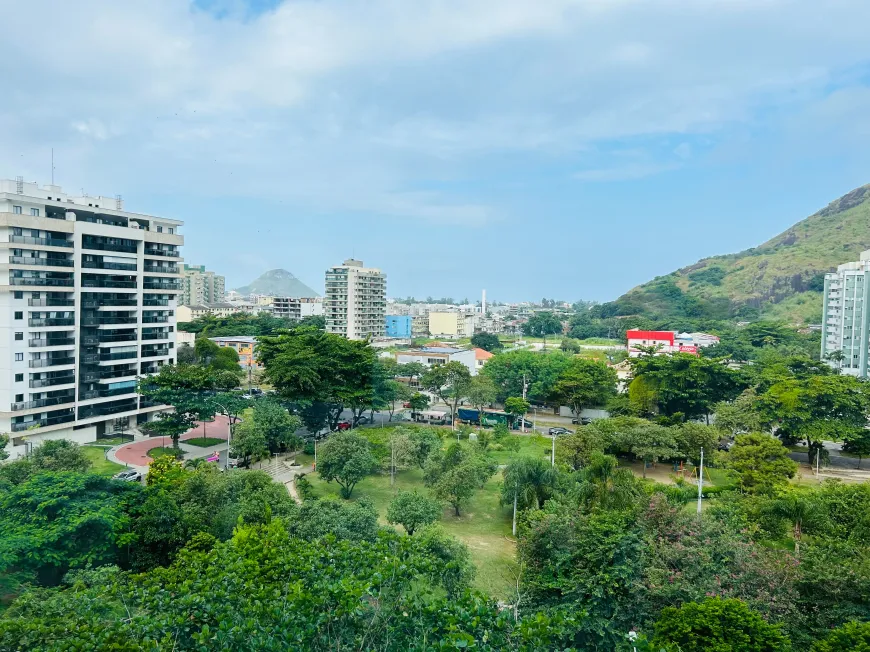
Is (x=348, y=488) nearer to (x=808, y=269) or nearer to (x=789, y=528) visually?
(x=789, y=528)

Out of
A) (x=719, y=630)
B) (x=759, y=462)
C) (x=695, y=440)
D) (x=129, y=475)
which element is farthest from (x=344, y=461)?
(x=759, y=462)

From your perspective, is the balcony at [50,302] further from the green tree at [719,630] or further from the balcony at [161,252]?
the green tree at [719,630]

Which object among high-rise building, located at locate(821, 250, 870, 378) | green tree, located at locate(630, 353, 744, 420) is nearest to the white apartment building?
green tree, located at locate(630, 353, 744, 420)

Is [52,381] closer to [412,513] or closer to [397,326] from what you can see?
[412,513]

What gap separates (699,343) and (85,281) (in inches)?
1851

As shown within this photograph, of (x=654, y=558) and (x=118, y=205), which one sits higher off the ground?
(x=118, y=205)

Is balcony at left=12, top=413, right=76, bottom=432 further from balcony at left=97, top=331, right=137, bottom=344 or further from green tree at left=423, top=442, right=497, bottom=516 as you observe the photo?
green tree at left=423, top=442, right=497, bottom=516

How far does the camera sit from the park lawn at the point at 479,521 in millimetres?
11093

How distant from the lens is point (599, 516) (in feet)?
32.7

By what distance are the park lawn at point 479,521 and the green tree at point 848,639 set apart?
4872 millimetres

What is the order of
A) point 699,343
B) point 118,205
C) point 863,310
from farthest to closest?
point 699,343 < point 863,310 < point 118,205

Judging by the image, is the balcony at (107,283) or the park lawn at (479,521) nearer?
the park lawn at (479,521)

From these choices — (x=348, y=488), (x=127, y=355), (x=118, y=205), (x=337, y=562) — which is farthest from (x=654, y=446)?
(x=118, y=205)

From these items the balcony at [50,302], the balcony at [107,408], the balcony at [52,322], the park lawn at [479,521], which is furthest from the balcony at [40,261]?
the park lawn at [479,521]
